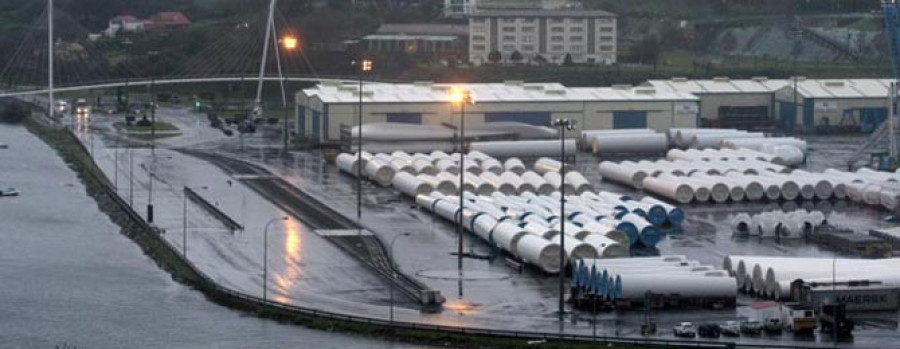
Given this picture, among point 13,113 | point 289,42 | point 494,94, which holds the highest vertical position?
point 289,42

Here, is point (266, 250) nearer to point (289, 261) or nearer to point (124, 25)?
point (289, 261)

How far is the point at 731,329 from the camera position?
11523 millimetres

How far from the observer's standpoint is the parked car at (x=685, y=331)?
1146cm

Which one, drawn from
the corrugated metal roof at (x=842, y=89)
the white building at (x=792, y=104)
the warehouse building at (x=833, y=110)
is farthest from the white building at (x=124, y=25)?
the warehouse building at (x=833, y=110)

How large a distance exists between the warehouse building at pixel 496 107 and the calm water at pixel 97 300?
246 inches

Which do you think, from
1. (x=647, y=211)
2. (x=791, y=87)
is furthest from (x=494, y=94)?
(x=647, y=211)

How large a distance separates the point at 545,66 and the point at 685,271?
79.7ft

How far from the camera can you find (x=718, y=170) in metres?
19.8

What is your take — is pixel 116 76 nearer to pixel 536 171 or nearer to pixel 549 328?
pixel 536 171

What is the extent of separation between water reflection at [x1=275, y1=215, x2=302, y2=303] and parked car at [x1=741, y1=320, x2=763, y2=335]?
3153mm

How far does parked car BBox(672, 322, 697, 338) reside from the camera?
11.5 m

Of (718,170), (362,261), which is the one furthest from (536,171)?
(362,261)

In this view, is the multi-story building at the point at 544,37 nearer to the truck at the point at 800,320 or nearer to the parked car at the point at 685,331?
the truck at the point at 800,320

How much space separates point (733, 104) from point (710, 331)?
16.1 m
